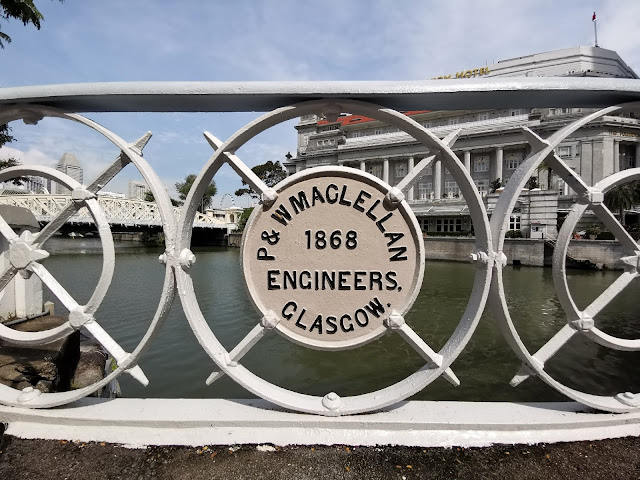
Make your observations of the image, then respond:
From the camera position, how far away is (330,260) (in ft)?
7.66

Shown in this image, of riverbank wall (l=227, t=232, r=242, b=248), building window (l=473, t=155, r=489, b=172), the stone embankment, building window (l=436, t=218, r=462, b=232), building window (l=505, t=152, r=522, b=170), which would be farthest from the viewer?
building window (l=473, t=155, r=489, b=172)

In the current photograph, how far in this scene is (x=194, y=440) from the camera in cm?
211

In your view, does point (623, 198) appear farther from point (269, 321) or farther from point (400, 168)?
point (269, 321)

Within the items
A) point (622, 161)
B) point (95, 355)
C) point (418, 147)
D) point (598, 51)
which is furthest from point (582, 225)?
point (95, 355)

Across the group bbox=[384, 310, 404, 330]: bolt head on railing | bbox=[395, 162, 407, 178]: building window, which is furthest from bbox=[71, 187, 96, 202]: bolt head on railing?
bbox=[395, 162, 407, 178]: building window

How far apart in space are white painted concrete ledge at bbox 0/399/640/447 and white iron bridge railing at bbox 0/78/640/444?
0.5 inches

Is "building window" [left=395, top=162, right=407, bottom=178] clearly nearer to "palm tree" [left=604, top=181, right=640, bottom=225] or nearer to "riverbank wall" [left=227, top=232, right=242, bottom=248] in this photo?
"palm tree" [left=604, top=181, right=640, bottom=225]

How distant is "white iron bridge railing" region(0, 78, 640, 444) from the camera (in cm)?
221

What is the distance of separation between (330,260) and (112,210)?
40552mm

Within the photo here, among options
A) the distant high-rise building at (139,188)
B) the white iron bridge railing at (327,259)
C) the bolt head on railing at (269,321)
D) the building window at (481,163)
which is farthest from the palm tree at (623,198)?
the distant high-rise building at (139,188)

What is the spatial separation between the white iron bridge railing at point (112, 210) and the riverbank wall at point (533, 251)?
917 inches

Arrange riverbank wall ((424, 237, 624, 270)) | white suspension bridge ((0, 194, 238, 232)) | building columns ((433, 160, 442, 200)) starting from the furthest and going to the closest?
building columns ((433, 160, 442, 200)) → white suspension bridge ((0, 194, 238, 232)) → riverbank wall ((424, 237, 624, 270))

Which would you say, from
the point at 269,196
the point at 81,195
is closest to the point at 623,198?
the point at 269,196

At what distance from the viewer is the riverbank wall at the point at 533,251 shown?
70.2 ft
